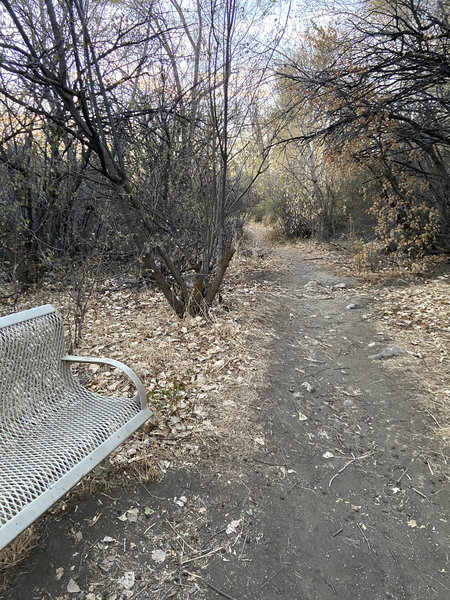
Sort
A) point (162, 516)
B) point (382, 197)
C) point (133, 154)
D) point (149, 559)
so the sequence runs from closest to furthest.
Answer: point (149, 559) < point (162, 516) < point (133, 154) < point (382, 197)

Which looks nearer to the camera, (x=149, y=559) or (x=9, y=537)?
(x=9, y=537)

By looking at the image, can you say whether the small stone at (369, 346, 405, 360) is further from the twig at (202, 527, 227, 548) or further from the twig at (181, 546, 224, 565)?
the twig at (181, 546, 224, 565)

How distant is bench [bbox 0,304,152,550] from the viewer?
1.64 m

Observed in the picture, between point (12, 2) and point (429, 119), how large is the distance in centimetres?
628

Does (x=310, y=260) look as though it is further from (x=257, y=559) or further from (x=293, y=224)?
(x=257, y=559)

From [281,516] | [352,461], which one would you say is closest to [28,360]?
[281,516]

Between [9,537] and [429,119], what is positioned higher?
[429,119]

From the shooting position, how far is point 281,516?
2.17 m

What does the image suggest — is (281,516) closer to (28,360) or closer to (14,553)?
(14,553)

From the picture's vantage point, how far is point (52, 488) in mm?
1676


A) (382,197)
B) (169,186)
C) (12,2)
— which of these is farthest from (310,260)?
(12,2)

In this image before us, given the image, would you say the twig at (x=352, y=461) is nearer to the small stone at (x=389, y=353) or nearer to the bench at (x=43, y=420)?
the bench at (x=43, y=420)

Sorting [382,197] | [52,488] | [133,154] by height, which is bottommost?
[52,488]

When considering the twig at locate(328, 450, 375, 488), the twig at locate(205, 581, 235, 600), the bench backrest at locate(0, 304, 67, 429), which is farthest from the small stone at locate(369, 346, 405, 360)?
the bench backrest at locate(0, 304, 67, 429)
